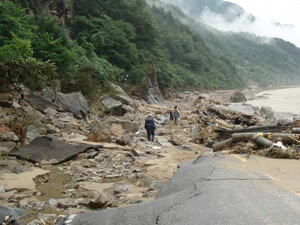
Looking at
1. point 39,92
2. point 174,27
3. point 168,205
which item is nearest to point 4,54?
point 39,92

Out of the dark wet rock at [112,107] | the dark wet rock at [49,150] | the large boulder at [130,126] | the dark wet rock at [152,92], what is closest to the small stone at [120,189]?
the dark wet rock at [49,150]

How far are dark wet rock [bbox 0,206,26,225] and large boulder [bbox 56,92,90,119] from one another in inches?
407

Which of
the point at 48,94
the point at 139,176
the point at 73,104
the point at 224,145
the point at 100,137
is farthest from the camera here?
the point at 73,104

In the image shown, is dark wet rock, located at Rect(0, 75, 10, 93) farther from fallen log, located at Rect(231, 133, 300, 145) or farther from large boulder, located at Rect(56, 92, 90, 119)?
fallen log, located at Rect(231, 133, 300, 145)

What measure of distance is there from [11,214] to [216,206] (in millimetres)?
2712

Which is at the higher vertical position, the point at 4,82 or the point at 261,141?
the point at 261,141

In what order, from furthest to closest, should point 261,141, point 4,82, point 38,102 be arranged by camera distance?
point 38,102
point 4,82
point 261,141

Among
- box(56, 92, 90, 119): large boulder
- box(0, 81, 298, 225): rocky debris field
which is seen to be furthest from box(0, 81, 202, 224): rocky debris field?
box(56, 92, 90, 119): large boulder

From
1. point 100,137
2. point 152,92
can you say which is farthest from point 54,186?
point 152,92

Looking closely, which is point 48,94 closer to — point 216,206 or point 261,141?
point 261,141

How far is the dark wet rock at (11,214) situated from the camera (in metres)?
3.91

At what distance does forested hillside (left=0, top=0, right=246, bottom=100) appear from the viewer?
13203mm

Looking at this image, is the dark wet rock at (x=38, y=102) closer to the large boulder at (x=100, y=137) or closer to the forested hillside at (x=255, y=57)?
the large boulder at (x=100, y=137)

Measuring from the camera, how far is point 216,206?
381cm
